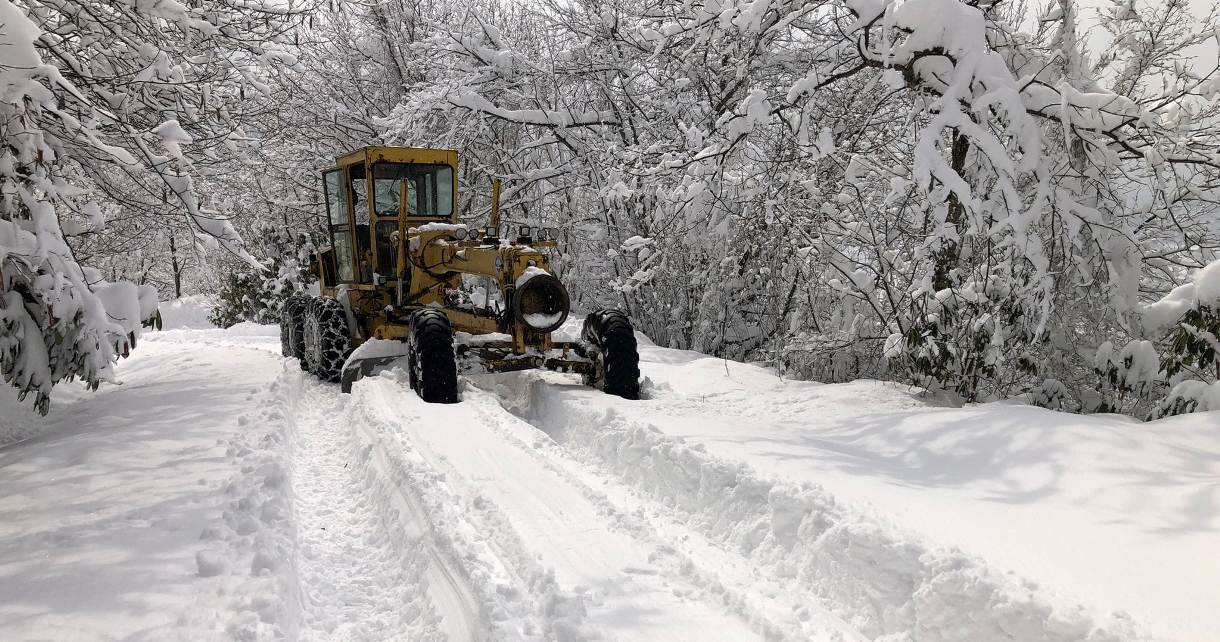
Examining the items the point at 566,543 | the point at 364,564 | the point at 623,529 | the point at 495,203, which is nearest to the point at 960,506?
the point at 623,529

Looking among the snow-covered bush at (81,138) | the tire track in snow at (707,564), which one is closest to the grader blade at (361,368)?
the snow-covered bush at (81,138)

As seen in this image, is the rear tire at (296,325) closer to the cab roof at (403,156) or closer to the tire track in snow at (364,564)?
the cab roof at (403,156)

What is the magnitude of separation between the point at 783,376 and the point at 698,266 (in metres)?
3.32

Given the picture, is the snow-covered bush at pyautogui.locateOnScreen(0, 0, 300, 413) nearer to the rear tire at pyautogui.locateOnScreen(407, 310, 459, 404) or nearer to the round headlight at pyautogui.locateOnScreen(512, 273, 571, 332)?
the rear tire at pyautogui.locateOnScreen(407, 310, 459, 404)

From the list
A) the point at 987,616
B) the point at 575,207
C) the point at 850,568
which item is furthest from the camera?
the point at 575,207

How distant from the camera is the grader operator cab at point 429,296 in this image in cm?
759

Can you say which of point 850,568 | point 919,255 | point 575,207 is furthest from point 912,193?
point 575,207

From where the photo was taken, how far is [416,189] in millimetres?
9250

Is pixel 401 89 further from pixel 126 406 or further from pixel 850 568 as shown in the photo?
pixel 850 568

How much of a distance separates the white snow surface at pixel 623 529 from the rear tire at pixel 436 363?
0.75 m

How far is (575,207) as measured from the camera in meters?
15.1

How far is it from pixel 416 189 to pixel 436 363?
279 cm

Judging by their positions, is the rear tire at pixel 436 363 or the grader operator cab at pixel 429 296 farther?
the grader operator cab at pixel 429 296

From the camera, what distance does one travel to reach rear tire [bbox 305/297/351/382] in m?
9.20
